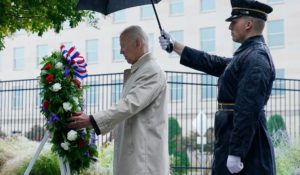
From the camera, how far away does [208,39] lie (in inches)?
1645

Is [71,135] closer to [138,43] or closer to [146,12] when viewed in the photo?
[138,43]

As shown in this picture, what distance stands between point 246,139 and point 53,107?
1.82m

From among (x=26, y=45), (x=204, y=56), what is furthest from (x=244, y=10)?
(x=26, y=45)

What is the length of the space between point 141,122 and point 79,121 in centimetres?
53

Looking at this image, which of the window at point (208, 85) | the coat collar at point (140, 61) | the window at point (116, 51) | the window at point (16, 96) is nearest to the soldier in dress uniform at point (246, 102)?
the coat collar at point (140, 61)

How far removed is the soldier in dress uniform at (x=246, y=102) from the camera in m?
4.35

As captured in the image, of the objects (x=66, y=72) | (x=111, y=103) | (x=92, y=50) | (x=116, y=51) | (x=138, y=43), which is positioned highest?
(x=92, y=50)

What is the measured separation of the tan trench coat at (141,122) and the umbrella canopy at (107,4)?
899mm

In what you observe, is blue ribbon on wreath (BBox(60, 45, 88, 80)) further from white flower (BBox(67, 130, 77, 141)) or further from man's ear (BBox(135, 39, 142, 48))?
man's ear (BBox(135, 39, 142, 48))

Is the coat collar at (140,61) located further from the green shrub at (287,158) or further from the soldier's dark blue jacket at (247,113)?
the green shrub at (287,158)

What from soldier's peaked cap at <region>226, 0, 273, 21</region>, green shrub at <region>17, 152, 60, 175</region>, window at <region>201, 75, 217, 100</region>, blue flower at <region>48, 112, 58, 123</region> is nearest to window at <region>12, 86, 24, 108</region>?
window at <region>201, 75, 217, 100</region>

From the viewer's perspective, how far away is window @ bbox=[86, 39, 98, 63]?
4647 cm

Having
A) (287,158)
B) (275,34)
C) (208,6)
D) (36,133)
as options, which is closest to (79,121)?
(287,158)

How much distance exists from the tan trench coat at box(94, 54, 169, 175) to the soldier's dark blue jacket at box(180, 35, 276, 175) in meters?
0.51
